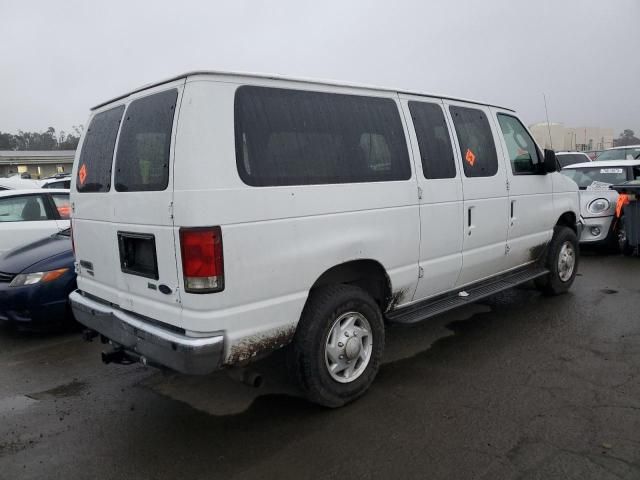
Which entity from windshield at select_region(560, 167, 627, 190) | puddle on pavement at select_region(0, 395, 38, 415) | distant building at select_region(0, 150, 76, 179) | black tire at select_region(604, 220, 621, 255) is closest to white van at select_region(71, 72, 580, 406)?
puddle on pavement at select_region(0, 395, 38, 415)

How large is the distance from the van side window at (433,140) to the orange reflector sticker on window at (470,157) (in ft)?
0.80

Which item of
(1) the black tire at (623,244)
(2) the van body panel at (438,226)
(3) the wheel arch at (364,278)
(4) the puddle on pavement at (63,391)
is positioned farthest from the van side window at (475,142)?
(1) the black tire at (623,244)

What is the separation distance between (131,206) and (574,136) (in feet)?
88.6

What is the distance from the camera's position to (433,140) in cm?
421

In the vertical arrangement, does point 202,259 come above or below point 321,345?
above

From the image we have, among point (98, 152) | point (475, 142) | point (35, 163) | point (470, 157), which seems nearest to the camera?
point (98, 152)

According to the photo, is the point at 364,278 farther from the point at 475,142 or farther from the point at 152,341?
the point at 475,142

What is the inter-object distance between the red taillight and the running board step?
1.72 metres

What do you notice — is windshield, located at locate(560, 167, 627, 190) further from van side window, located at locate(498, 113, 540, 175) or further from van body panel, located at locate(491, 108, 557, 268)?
van side window, located at locate(498, 113, 540, 175)

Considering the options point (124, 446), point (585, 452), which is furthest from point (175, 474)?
point (585, 452)

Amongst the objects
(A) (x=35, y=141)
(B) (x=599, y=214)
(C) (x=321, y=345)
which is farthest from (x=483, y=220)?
(A) (x=35, y=141)

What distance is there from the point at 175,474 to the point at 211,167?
1.80 metres

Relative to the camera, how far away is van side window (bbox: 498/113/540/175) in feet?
16.8

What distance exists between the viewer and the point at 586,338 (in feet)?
15.5
